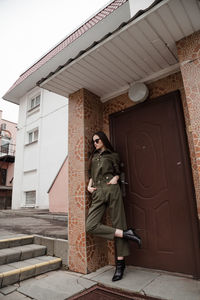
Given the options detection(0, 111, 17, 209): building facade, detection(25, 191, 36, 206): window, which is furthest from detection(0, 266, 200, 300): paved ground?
detection(0, 111, 17, 209): building facade

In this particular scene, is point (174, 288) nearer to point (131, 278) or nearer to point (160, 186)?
point (131, 278)

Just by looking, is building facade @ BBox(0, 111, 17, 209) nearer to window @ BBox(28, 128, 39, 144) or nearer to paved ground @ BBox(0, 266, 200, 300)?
window @ BBox(28, 128, 39, 144)

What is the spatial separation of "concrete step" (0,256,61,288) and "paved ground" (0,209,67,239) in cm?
41

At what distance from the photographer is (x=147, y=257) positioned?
2477 mm

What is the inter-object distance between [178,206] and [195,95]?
1.32m

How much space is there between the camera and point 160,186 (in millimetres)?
2498

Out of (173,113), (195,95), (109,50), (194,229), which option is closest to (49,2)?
(109,50)

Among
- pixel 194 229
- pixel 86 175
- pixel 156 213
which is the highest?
pixel 86 175

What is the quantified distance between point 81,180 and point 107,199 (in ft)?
1.75

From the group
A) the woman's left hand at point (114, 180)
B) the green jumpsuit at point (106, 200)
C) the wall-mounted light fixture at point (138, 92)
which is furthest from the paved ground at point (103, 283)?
the wall-mounted light fixture at point (138, 92)

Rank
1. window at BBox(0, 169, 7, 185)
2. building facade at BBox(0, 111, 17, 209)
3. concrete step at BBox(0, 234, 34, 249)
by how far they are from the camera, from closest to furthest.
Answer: concrete step at BBox(0, 234, 34, 249), building facade at BBox(0, 111, 17, 209), window at BBox(0, 169, 7, 185)

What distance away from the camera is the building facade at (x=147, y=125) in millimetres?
2006

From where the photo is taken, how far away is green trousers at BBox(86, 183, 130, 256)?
2316 millimetres

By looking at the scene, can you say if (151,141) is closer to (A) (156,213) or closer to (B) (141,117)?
(B) (141,117)
